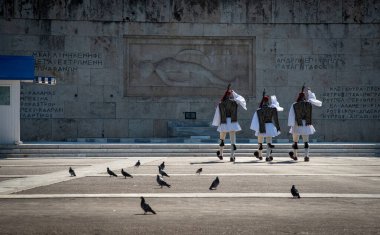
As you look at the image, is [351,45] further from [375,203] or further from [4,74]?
[375,203]

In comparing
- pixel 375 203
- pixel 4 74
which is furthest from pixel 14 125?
pixel 375 203

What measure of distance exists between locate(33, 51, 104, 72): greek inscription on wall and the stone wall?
4 centimetres

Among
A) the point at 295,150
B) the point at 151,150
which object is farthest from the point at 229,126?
the point at 151,150

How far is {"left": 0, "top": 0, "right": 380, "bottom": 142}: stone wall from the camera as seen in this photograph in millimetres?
34469

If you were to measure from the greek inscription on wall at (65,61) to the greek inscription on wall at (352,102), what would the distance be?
10.3m

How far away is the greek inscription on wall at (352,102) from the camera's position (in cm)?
3522

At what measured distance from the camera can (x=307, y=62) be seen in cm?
3522

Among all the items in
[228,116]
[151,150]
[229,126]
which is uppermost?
[228,116]

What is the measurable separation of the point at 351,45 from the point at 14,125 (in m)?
15.8

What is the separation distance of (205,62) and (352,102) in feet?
22.3

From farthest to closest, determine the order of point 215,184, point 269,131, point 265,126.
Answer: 1. point 265,126
2. point 269,131
3. point 215,184

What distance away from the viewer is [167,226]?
Answer: 30.5 ft

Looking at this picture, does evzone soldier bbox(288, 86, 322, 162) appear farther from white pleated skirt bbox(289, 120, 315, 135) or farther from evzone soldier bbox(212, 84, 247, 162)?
evzone soldier bbox(212, 84, 247, 162)

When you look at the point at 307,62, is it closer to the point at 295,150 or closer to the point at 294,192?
the point at 295,150
